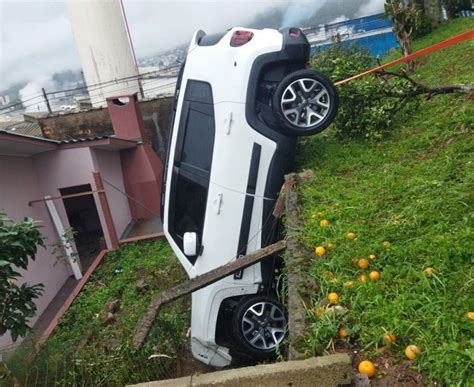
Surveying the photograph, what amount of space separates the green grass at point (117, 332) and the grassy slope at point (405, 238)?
1.66 m

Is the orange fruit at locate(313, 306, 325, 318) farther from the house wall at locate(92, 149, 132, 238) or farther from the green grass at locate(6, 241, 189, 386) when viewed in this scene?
the house wall at locate(92, 149, 132, 238)

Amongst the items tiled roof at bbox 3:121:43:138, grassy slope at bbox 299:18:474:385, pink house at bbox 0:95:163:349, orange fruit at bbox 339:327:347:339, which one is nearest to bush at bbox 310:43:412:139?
grassy slope at bbox 299:18:474:385

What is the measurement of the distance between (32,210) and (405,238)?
26.2 feet

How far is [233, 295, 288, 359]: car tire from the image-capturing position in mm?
3924

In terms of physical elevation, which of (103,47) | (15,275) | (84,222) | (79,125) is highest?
(103,47)

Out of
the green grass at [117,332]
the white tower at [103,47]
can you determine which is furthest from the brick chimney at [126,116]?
the white tower at [103,47]

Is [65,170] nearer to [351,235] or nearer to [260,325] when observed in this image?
[260,325]

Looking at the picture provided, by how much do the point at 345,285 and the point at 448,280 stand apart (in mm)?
503

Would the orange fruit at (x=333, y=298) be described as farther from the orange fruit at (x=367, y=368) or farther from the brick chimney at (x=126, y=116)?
the brick chimney at (x=126, y=116)

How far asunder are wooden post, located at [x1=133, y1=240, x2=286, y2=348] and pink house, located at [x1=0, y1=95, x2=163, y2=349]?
3.68 meters

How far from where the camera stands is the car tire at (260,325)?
392 cm

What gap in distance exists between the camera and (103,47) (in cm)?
2069

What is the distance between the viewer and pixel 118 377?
10.1ft

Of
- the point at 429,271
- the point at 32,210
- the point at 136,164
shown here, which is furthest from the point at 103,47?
the point at 429,271
